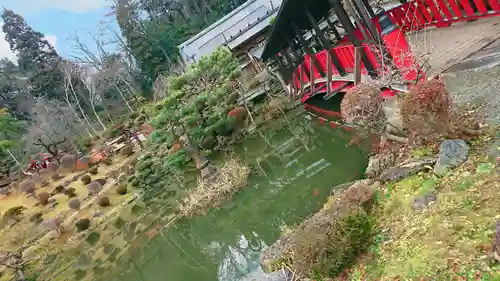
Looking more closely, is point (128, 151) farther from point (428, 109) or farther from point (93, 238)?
point (428, 109)

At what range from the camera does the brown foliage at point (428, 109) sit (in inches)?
274

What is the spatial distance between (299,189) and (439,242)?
7175 millimetres

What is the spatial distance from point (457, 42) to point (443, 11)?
198 cm

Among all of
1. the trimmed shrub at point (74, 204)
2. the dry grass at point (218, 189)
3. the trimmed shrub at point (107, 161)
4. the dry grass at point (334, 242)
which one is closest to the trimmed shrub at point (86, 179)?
the trimmed shrub at point (107, 161)

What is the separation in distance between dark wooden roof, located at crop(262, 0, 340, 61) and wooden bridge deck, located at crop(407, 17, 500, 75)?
332 centimetres

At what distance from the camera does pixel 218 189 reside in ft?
47.1

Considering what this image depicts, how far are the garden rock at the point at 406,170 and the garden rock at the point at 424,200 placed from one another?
2.87ft

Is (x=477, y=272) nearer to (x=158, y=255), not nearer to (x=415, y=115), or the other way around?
(x=415, y=115)

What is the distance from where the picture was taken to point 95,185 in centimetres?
2098

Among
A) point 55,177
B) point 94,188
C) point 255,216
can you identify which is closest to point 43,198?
point 94,188

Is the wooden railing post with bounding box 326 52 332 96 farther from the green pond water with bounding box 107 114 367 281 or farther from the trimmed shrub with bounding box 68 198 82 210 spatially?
the trimmed shrub with bounding box 68 198 82 210

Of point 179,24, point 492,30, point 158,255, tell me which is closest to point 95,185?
point 158,255

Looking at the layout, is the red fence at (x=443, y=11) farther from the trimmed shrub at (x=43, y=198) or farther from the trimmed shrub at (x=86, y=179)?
the trimmed shrub at (x=43, y=198)

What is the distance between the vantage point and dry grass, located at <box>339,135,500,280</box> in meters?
4.98
